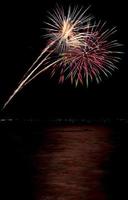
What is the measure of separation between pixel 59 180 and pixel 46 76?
62262mm

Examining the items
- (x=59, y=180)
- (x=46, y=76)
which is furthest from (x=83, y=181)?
(x=46, y=76)

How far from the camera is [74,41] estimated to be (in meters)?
24.7

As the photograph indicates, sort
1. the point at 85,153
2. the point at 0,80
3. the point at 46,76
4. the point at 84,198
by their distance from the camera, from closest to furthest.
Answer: the point at 84,198, the point at 85,153, the point at 0,80, the point at 46,76

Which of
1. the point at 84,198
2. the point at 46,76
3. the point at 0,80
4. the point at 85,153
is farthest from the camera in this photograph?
the point at 46,76

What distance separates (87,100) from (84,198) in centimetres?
5748

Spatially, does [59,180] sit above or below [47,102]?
below

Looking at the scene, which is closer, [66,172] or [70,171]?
[66,172]

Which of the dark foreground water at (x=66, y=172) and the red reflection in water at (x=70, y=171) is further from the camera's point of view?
the dark foreground water at (x=66, y=172)

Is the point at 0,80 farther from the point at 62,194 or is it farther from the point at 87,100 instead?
the point at 62,194

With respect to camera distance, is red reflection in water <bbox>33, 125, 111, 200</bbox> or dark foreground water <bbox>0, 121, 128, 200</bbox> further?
dark foreground water <bbox>0, 121, 128, 200</bbox>

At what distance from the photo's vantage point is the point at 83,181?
14.3 meters

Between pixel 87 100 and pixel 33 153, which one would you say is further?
pixel 87 100

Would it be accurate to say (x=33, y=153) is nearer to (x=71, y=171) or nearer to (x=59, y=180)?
(x=71, y=171)

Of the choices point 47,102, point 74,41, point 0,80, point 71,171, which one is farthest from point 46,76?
point 71,171
